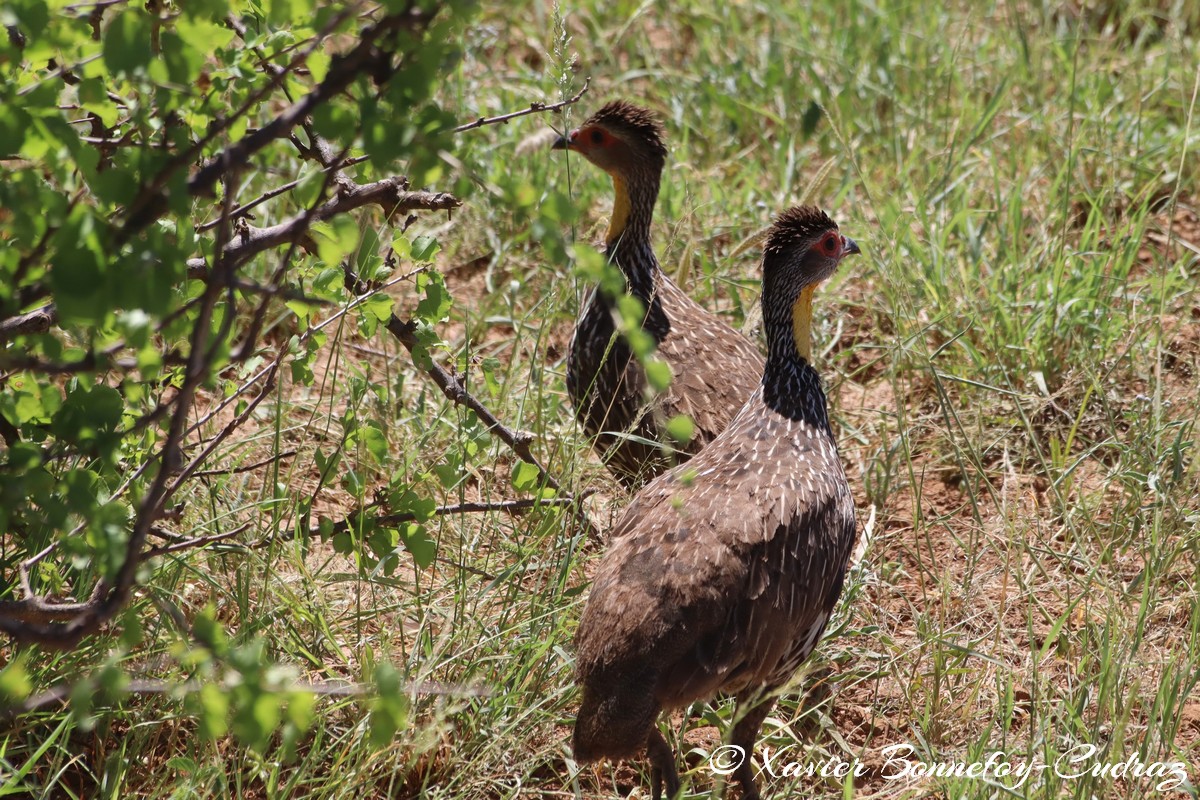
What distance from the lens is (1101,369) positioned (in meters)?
5.30

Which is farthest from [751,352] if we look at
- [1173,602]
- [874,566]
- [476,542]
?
[1173,602]

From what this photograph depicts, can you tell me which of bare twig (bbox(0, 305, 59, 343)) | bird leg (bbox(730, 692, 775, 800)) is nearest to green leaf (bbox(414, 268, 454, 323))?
bare twig (bbox(0, 305, 59, 343))

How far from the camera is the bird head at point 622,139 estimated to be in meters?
5.51

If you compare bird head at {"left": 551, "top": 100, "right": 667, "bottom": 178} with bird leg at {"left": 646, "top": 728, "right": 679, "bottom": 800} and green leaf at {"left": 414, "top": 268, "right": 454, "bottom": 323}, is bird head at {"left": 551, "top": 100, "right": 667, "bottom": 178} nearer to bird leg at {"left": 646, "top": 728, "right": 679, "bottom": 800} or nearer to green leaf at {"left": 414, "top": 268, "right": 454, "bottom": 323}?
green leaf at {"left": 414, "top": 268, "right": 454, "bottom": 323}

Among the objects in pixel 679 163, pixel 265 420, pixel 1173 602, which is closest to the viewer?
pixel 1173 602

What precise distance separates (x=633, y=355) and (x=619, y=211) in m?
1.07

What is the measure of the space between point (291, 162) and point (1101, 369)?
160 inches

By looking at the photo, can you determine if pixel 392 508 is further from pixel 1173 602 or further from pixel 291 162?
pixel 291 162

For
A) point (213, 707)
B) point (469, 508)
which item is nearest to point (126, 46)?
point (213, 707)

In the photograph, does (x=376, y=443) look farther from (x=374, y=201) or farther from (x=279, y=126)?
(x=279, y=126)

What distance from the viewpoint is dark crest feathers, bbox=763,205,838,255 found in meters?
4.61

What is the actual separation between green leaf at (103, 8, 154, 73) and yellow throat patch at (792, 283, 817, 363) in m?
2.86

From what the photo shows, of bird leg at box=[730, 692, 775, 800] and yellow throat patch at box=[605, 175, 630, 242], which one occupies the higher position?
yellow throat patch at box=[605, 175, 630, 242]

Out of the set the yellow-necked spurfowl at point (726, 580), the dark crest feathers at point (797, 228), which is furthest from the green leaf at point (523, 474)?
the dark crest feathers at point (797, 228)
